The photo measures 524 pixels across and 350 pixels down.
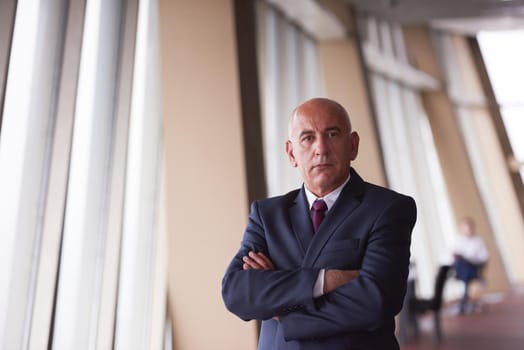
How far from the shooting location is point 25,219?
6.27 ft

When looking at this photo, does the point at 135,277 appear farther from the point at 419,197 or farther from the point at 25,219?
the point at 419,197

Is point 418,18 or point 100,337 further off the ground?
point 418,18

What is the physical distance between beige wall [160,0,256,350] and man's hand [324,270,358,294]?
1.83 meters

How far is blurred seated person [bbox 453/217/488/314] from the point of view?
21.5 ft

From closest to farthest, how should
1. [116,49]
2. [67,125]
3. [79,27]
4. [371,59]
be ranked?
[67,125]
[79,27]
[116,49]
[371,59]

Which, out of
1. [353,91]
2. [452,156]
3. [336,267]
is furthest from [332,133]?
[452,156]

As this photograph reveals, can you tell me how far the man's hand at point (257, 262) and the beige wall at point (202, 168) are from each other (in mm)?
1639

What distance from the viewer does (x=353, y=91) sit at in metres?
5.97

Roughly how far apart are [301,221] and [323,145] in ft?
0.85

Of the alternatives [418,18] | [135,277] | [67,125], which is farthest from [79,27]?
[418,18]

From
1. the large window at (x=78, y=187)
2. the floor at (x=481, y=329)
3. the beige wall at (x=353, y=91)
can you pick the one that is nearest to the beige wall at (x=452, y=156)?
the floor at (x=481, y=329)

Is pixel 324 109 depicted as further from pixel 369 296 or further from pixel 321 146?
pixel 369 296

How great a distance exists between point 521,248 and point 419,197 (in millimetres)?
4427

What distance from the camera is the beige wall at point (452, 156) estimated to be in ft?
29.2
